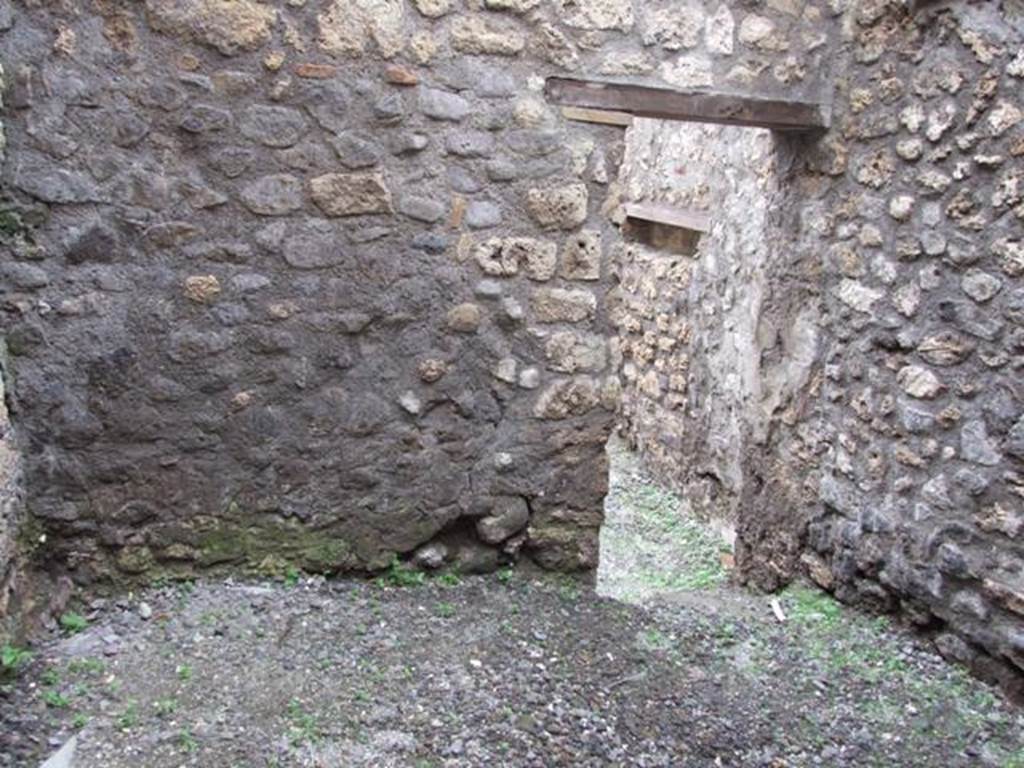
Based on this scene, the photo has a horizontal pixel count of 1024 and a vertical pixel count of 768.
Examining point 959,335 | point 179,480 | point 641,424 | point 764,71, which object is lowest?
point 641,424

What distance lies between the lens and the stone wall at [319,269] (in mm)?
2570

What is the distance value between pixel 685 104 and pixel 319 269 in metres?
1.32

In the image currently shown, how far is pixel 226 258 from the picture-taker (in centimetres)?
271

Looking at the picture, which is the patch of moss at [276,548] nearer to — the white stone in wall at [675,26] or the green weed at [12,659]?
the green weed at [12,659]

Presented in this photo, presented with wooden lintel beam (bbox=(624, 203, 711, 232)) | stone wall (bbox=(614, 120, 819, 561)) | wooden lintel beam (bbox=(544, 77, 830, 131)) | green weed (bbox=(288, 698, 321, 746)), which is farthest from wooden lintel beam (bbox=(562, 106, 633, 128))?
wooden lintel beam (bbox=(624, 203, 711, 232))

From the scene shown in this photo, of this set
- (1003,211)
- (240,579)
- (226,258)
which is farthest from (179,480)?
(1003,211)

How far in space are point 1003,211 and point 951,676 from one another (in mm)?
1423

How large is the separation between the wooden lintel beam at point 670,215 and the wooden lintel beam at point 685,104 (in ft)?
5.59

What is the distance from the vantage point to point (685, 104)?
307 cm

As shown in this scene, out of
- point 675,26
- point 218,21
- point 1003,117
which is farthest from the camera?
point 675,26

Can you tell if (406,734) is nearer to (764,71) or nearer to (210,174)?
(210,174)

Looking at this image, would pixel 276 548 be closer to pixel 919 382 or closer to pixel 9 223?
pixel 9 223

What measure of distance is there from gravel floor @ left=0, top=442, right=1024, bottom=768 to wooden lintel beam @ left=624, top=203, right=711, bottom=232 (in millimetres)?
2597

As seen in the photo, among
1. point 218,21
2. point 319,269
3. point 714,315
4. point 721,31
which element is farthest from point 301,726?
point 714,315
